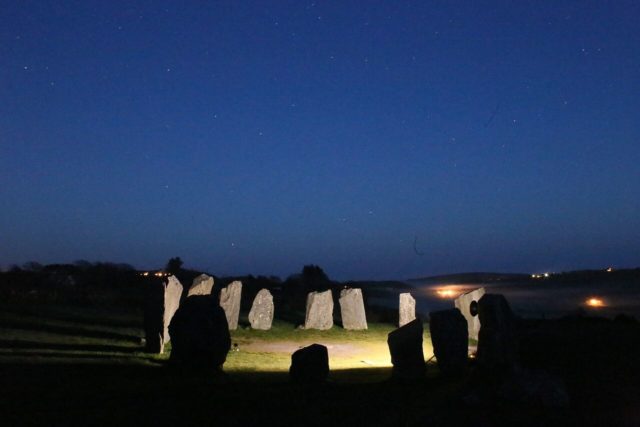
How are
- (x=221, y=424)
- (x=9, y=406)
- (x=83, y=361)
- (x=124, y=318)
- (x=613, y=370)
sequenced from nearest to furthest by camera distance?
(x=221, y=424)
(x=9, y=406)
(x=613, y=370)
(x=83, y=361)
(x=124, y=318)

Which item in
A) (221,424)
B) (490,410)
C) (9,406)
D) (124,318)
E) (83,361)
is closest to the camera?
(221,424)

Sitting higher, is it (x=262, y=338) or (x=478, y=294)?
(x=478, y=294)

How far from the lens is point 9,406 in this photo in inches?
358

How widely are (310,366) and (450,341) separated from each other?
3.86 metres

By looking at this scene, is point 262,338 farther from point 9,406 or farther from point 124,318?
point 9,406

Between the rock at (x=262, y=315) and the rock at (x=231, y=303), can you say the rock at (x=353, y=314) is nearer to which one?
the rock at (x=262, y=315)

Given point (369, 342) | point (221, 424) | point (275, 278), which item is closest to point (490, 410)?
point (221, 424)

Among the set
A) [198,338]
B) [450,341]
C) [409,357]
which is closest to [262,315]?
[198,338]

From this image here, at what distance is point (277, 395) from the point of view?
1076 centimetres

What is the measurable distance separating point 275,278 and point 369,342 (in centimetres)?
6210

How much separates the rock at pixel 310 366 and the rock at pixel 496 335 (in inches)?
136

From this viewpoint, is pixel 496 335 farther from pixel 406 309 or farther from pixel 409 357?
pixel 406 309

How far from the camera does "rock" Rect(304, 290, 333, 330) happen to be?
2791 cm

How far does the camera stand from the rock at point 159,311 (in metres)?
18.3
